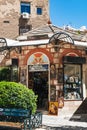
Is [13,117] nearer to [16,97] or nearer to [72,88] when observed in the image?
[16,97]

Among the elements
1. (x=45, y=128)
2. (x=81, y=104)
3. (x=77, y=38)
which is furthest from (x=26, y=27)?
(x=45, y=128)

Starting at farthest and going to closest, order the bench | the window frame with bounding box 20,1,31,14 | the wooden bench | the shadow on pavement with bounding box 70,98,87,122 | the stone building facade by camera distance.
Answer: the window frame with bounding box 20,1,31,14 → the stone building facade → the shadow on pavement with bounding box 70,98,87,122 → the wooden bench → the bench

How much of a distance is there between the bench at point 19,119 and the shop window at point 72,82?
240 inches

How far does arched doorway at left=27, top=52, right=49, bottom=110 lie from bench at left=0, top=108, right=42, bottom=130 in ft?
20.3

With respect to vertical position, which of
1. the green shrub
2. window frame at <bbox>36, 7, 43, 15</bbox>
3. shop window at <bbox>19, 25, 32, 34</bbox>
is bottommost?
the green shrub

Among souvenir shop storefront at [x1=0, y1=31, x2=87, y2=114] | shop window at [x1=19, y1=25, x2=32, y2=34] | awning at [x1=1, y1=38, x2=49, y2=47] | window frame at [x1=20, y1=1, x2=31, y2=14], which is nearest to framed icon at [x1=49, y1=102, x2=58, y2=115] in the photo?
souvenir shop storefront at [x1=0, y1=31, x2=87, y2=114]

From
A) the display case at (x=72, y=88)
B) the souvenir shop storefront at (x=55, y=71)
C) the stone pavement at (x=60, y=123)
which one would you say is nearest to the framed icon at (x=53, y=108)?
the souvenir shop storefront at (x=55, y=71)

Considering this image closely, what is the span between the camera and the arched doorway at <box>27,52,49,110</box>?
21391mm

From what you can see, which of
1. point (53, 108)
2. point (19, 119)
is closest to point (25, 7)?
point (53, 108)

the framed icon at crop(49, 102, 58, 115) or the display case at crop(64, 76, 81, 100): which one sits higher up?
the display case at crop(64, 76, 81, 100)

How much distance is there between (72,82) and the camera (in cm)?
2167

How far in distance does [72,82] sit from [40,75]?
1.83m

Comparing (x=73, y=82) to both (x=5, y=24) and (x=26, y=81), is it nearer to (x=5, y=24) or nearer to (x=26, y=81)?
(x=26, y=81)

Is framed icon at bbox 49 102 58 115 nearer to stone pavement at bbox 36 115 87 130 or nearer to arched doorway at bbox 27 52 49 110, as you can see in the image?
stone pavement at bbox 36 115 87 130
